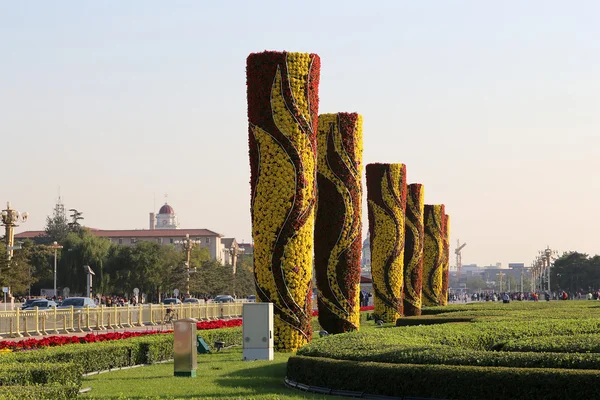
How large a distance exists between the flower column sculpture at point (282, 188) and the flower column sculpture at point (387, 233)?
1383 centimetres

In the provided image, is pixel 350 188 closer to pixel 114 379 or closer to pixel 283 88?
pixel 283 88

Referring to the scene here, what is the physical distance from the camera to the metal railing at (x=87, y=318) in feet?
97.3

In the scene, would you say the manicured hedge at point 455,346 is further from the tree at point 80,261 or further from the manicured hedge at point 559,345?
the tree at point 80,261

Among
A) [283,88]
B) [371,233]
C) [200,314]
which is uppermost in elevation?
[283,88]

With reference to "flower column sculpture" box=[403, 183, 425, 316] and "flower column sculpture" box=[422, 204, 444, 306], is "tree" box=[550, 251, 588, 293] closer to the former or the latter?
"flower column sculpture" box=[422, 204, 444, 306]

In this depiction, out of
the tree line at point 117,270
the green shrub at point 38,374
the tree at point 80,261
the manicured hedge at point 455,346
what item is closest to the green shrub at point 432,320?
the manicured hedge at point 455,346

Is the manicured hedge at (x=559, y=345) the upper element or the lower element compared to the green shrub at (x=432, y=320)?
upper

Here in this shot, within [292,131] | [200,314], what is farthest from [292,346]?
[200,314]

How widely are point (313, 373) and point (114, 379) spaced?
4.24 m

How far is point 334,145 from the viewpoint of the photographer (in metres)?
28.0

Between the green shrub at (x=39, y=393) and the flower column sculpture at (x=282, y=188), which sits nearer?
the green shrub at (x=39, y=393)

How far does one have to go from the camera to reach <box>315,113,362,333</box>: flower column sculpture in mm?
26984

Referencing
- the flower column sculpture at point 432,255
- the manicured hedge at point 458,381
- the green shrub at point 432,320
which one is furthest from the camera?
the flower column sculpture at point 432,255

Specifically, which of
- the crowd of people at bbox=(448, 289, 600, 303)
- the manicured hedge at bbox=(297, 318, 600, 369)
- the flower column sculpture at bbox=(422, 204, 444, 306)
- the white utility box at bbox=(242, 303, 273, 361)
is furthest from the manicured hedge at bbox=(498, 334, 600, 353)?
the crowd of people at bbox=(448, 289, 600, 303)
